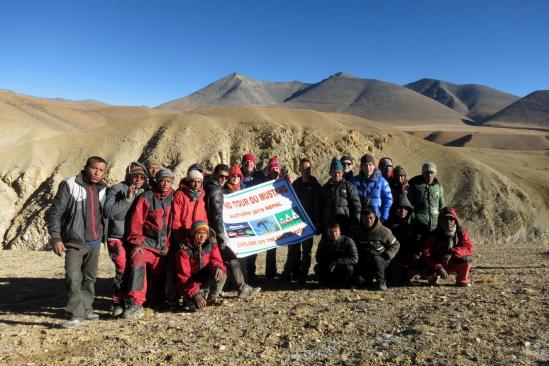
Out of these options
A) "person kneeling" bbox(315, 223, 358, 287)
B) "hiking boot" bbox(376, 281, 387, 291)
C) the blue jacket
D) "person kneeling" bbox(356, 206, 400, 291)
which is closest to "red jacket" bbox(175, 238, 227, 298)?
"person kneeling" bbox(315, 223, 358, 287)

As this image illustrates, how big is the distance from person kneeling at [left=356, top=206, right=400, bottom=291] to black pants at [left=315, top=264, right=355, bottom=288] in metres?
0.16

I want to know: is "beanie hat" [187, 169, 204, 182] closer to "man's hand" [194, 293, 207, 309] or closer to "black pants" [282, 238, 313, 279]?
"man's hand" [194, 293, 207, 309]

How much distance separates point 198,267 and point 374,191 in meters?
2.92

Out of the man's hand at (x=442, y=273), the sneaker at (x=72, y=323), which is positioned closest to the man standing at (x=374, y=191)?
the man's hand at (x=442, y=273)

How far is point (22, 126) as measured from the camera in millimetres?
29406

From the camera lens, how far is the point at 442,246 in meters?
6.75

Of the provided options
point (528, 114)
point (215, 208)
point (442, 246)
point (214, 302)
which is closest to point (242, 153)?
point (442, 246)

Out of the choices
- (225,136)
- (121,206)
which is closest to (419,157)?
(225,136)

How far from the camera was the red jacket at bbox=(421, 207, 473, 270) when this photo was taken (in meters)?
6.66

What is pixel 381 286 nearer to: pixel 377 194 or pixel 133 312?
pixel 377 194

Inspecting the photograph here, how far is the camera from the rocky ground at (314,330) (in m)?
4.05

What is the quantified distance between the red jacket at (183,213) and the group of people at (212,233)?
13 millimetres

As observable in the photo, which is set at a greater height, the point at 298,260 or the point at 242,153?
the point at 242,153

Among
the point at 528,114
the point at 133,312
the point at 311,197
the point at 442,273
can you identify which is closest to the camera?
the point at 133,312
